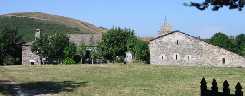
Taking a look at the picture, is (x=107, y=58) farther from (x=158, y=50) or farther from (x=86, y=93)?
(x=86, y=93)

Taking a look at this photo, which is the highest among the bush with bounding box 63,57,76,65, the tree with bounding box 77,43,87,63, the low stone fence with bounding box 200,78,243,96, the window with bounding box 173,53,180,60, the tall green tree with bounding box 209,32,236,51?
the tall green tree with bounding box 209,32,236,51

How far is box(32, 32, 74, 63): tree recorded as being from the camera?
91.6 m

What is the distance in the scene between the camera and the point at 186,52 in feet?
259

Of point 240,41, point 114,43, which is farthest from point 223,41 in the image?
point 114,43

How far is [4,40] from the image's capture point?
98.0 m

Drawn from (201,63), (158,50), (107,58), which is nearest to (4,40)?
(107,58)

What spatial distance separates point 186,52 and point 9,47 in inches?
1471

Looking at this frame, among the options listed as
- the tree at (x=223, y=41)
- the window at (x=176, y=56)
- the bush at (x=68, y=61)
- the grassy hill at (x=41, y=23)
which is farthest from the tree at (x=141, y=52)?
the grassy hill at (x=41, y=23)

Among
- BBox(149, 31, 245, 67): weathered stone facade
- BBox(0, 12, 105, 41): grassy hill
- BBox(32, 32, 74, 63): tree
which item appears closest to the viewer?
BBox(149, 31, 245, 67): weathered stone facade

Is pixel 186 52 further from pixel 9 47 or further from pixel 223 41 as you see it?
pixel 9 47

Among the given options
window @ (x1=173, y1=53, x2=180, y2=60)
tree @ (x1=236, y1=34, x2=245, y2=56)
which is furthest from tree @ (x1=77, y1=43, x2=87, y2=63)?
tree @ (x1=236, y1=34, x2=245, y2=56)

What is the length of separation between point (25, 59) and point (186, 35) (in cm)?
3711

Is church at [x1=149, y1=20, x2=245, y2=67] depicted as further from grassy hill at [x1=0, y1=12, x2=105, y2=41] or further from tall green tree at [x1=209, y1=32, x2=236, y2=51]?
grassy hill at [x1=0, y1=12, x2=105, y2=41]

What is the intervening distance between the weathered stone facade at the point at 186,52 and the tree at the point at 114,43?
11599 millimetres
